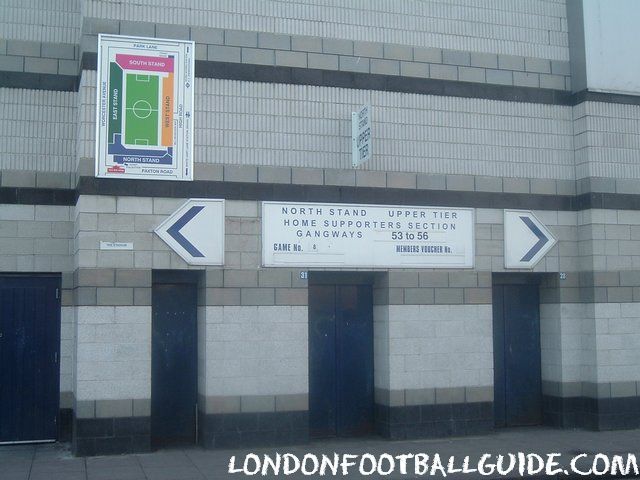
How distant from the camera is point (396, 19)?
1369cm

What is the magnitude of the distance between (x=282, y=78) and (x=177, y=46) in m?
1.66

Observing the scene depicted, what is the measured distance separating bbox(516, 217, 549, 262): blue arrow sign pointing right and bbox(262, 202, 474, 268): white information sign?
98 cm

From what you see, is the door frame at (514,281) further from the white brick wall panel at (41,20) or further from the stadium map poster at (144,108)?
the white brick wall panel at (41,20)

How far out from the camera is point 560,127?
570 inches

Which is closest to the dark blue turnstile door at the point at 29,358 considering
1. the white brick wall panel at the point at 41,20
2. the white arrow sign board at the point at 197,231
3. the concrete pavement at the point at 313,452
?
the concrete pavement at the point at 313,452

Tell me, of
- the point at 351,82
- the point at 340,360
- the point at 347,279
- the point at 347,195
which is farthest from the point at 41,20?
the point at 340,360

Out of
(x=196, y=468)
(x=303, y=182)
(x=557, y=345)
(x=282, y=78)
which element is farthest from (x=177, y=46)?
(x=557, y=345)

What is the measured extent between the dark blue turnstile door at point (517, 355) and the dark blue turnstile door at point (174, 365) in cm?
514

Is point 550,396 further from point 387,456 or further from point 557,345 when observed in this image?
point 387,456

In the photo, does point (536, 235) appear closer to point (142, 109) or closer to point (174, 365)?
point (174, 365)

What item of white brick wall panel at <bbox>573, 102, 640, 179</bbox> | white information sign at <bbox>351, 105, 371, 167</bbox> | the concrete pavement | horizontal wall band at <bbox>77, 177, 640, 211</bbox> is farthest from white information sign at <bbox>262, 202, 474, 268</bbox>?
the concrete pavement

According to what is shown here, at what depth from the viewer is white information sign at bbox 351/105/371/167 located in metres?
12.6

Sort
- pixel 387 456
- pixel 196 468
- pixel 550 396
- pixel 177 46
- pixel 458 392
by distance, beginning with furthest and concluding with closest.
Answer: pixel 550 396 → pixel 458 392 → pixel 177 46 → pixel 387 456 → pixel 196 468

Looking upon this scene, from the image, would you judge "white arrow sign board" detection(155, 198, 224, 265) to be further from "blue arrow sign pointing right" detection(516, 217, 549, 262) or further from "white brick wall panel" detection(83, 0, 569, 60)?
"blue arrow sign pointing right" detection(516, 217, 549, 262)
